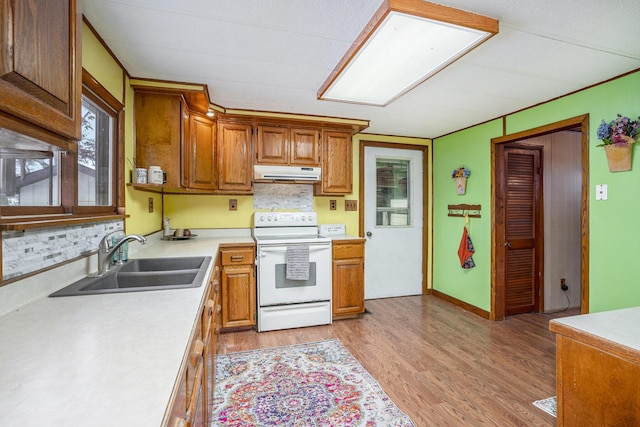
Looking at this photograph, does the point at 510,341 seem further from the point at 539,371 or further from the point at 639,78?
the point at 639,78

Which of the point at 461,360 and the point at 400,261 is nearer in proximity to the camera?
the point at 461,360

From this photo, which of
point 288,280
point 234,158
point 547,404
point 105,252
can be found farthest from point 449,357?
point 234,158

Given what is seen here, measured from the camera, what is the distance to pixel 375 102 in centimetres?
253

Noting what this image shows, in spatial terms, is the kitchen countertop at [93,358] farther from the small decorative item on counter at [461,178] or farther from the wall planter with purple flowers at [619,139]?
the small decorative item on counter at [461,178]

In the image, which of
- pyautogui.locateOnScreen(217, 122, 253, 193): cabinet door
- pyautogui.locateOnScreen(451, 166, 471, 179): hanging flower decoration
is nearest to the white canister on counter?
pyautogui.locateOnScreen(217, 122, 253, 193): cabinet door

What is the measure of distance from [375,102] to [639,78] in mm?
1796

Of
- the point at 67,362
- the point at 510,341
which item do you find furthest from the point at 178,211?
the point at 510,341

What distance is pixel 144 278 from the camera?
159 centimetres

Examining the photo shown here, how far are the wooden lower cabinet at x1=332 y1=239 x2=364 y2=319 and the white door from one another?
0.71m

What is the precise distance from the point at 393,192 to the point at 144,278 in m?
3.21

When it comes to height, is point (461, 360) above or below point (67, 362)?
below

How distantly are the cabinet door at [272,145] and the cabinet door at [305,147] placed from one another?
76mm

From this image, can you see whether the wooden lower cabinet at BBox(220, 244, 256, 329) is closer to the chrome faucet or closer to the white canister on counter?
the white canister on counter

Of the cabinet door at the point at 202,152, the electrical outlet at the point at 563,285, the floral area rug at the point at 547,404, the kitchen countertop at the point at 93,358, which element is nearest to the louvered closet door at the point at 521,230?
the electrical outlet at the point at 563,285
